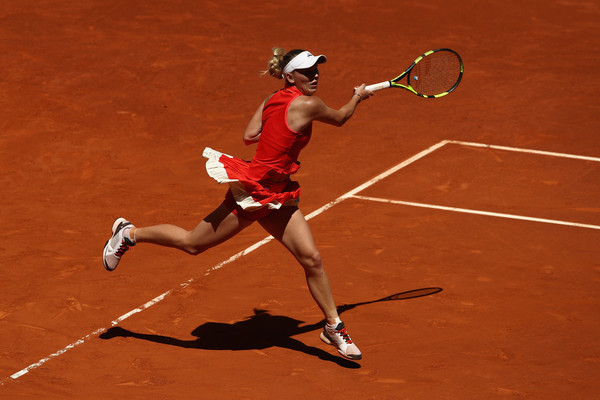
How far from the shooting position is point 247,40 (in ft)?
52.9

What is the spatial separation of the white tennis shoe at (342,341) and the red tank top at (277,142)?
1.14 meters

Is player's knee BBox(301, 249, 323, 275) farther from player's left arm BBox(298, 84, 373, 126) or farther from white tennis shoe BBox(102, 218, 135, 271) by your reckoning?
white tennis shoe BBox(102, 218, 135, 271)

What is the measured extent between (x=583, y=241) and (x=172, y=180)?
447cm

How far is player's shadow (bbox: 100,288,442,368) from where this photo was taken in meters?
7.36

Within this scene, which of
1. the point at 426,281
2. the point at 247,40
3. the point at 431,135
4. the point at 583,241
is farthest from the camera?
the point at 247,40

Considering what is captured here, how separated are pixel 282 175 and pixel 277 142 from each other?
9.5 inches

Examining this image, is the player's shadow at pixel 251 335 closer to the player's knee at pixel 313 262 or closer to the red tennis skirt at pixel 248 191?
the player's knee at pixel 313 262

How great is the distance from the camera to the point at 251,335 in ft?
24.9

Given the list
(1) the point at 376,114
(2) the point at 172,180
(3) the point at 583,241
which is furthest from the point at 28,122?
(3) the point at 583,241

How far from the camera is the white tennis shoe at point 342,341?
7.03 m

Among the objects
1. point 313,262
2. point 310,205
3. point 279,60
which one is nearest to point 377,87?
point 279,60

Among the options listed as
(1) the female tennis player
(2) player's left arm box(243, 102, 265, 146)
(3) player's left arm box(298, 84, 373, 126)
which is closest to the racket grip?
(1) the female tennis player

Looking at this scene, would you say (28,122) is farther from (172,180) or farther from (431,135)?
(431,135)

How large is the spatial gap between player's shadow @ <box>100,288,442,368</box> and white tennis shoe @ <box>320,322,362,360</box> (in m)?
0.11
